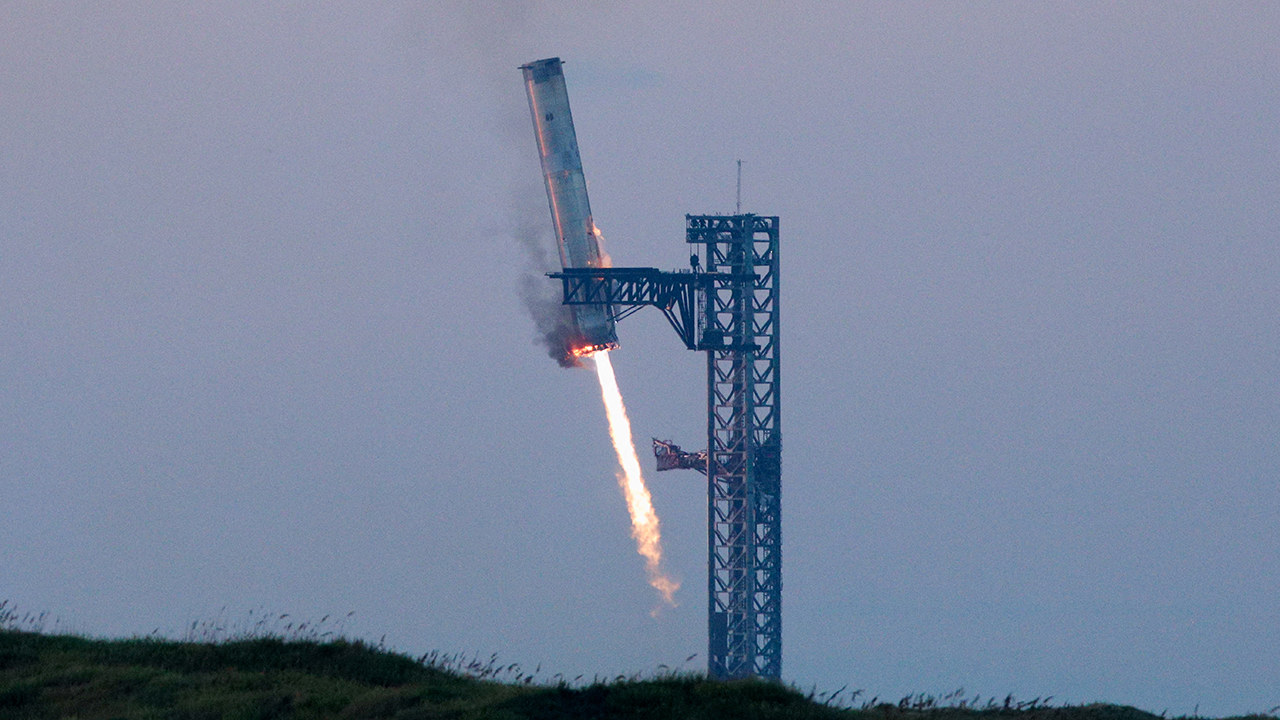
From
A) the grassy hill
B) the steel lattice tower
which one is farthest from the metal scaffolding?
the grassy hill

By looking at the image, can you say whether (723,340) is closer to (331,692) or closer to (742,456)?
(742,456)

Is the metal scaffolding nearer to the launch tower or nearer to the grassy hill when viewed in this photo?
the launch tower

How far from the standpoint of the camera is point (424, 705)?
906 inches

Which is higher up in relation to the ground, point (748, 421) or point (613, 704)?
point (613, 704)

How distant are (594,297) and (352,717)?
37546 millimetres

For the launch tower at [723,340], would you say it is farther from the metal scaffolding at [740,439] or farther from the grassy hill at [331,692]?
the grassy hill at [331,692]

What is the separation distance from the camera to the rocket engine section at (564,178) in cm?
6047

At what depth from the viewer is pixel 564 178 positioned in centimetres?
6066

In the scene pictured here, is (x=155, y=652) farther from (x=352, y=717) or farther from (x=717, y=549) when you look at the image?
(x=717, y=549)

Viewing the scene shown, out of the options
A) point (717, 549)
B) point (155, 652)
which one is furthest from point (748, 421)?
point (155, 652)

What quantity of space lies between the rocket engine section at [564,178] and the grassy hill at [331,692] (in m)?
34.3

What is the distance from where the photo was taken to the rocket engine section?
198ft

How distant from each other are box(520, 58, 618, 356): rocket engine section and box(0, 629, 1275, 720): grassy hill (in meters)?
34.3

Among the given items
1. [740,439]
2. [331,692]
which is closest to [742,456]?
[740,439]
